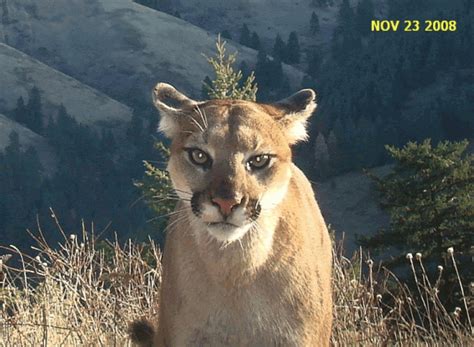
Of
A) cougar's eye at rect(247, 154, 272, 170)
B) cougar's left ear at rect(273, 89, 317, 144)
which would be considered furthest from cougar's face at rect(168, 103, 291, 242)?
cougar's left ear at rect(273, 89, 317, 144)

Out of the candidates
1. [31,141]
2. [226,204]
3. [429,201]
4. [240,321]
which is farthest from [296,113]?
[31,141]

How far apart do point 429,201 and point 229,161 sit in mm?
24232

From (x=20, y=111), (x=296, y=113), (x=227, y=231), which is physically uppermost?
(x=296, y=113)

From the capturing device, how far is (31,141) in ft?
588

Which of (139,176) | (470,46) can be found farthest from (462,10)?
(139,176)

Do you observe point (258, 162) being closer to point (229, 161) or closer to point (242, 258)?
point (229, 161)

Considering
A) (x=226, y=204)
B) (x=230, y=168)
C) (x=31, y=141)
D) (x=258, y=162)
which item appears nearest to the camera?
(x=226, y=204)

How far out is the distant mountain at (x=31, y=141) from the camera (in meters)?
174

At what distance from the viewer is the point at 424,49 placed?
15562 cm

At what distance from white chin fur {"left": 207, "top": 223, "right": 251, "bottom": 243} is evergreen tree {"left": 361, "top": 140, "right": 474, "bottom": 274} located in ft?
77.8

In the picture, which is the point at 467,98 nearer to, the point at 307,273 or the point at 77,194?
the point at 77,194

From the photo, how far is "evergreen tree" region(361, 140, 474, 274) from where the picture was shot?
28625 millimetres

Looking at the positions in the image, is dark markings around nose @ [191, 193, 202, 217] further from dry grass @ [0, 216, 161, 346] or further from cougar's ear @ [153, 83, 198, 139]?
dry grass @ [0, 216, 161, 346]

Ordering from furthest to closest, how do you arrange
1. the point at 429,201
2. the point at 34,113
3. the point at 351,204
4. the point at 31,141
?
the point at 34,113 < the point at 31,141 < the point at 351,204 < the point at 429,201
